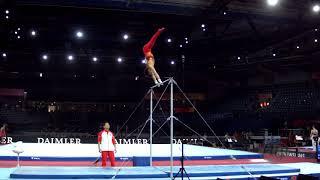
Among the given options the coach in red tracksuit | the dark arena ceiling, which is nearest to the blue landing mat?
the coach in red tracksuit

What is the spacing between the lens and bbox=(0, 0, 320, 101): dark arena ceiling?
20547 millimetres

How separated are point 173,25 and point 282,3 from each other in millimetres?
7752

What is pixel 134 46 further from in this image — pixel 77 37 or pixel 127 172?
pixel 127 172

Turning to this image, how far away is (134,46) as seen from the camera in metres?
26.1

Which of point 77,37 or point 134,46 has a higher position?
point 77,37

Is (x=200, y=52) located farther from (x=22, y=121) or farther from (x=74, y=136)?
(x=22, y=121)

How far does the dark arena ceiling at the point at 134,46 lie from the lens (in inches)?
809

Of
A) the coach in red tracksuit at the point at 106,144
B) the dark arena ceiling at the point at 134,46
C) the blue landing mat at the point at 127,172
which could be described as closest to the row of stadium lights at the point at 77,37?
the dark arena ceiling at the point at 134,46

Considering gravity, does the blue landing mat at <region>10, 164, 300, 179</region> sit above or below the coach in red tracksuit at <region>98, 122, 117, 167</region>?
below

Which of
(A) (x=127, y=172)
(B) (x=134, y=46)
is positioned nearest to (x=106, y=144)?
(A) (x=127, y=172)

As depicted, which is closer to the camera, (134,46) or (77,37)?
(77,37)

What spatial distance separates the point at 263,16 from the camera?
1656cm

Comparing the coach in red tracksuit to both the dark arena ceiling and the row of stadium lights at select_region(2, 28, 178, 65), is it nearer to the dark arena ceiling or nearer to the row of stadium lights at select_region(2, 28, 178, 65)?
the dark arena ceiling

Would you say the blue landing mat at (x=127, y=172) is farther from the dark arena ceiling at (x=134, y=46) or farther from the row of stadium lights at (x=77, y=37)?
the row of stadium lights at (x=77, y=37)
